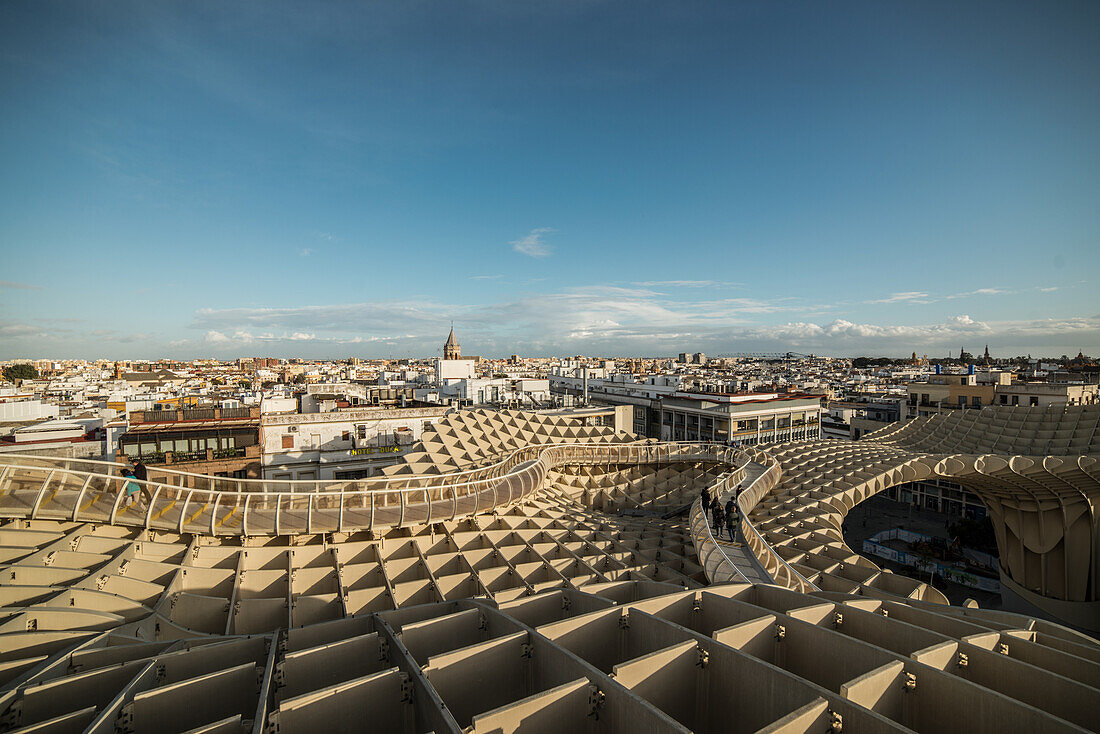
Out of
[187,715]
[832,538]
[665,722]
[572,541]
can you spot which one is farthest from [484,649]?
[832,538]

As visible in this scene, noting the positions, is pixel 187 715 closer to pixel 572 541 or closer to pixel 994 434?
pixel 572 541

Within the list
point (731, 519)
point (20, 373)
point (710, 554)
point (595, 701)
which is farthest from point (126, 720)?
point (20, 373)

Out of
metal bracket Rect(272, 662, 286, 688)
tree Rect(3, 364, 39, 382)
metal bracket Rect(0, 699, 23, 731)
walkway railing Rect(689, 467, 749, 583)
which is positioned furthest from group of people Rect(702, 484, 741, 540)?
tree Rect(3, 364, 39, 382)

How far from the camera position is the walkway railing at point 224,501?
1176 centimetres

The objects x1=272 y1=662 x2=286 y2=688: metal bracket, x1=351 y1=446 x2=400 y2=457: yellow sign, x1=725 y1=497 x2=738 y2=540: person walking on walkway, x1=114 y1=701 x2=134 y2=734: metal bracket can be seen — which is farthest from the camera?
x1=351 y1=446 x2=400 y2=457: yellow sign

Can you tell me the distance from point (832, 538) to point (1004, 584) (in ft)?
77.4

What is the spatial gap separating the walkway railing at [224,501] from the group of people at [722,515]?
23.9 ft

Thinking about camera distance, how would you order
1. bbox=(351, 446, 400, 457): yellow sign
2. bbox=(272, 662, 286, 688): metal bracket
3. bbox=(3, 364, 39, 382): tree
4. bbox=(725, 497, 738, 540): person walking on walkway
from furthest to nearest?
bbox=(3, 364, 39, 382): tree → bbox=(351, 446, 400, 457): yellow sign → bbox=(725, 497, 738, 540): person walking on walkway → bbox=(272, 662, 286, 688): metal bracket

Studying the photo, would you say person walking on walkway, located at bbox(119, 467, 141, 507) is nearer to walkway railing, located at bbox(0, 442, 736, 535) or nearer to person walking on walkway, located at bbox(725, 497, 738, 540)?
walkway railing, located at bbox(0, 442, 736, 535)

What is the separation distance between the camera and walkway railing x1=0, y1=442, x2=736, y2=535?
1176 centimetres

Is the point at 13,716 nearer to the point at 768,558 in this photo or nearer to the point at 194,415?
the point at 768,558

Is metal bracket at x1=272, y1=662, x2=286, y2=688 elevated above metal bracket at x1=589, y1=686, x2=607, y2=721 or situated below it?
below

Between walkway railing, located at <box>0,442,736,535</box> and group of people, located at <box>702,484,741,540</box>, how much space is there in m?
7.28

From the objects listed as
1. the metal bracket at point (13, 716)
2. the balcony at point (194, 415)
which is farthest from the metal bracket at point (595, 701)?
the balcony at point (194, 415)
